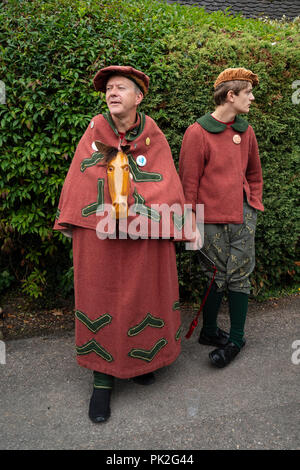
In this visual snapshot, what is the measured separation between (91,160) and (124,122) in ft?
0.97

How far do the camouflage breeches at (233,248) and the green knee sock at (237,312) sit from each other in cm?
5

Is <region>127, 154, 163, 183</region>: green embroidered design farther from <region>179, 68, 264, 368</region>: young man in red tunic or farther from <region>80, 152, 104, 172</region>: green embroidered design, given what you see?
<region>179, 68, 264, 368</region>: young man in red tunic

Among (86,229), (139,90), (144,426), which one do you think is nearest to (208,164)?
(139,90)

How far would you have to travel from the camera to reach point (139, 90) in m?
2.33

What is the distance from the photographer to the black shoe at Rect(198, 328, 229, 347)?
305cm

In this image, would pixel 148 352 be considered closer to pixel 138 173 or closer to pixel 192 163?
pixel 138 173

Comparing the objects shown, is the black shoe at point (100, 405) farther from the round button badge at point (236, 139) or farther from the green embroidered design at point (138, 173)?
the round button badge at point (236, 139)

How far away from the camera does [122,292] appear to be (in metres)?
2.30

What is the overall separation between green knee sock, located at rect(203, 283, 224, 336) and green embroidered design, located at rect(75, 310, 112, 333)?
906 millimetres

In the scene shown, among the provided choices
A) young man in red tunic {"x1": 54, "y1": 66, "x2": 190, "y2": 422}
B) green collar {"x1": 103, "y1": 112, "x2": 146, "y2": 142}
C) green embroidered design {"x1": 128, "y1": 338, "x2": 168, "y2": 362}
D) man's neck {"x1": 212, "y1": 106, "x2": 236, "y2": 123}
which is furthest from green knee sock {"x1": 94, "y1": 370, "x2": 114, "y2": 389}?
man's neck {"x1": 212, "y1": 106, "x2": 236, "y2": 123}

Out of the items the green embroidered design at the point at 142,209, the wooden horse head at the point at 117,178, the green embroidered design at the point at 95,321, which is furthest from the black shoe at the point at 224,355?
the wooden horse head at the point at 117,178

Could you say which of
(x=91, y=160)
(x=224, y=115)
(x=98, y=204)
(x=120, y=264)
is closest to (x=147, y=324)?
(x=120, y=264)

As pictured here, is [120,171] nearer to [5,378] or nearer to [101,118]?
[101,118]
